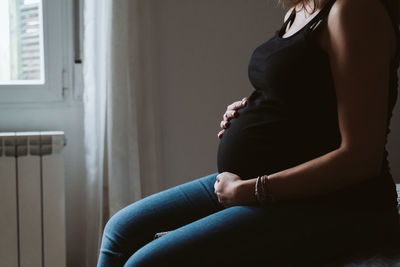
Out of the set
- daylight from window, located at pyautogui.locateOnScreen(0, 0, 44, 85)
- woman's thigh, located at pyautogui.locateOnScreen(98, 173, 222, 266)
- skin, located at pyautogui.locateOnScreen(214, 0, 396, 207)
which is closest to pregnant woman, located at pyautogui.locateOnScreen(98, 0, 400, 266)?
skin, located at pyautogui.locateOnScreen(214, 0, 396, 207)

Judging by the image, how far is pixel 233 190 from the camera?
987mm

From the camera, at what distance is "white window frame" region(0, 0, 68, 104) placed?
6.19ft

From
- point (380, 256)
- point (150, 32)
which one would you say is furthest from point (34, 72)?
point (380, 256)

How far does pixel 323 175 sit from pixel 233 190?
0.19 metres

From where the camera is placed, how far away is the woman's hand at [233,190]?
3.14 ft

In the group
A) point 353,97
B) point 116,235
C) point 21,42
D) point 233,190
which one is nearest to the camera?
point 353,97

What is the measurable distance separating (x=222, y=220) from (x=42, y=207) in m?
1.05

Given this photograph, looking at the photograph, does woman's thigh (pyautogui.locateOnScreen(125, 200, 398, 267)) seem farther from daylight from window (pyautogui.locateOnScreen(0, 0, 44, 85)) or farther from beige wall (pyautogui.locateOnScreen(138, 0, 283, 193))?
daylight from window (pyautogui.locateOnScreen(0, 0, 44, 85))

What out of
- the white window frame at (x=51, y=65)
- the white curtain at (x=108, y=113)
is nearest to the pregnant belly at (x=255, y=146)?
the white curtain at (x=108, y=113)

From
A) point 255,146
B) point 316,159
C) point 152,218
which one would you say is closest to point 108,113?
point 152,218

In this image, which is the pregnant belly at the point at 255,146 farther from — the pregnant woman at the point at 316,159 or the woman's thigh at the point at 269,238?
the woman's thigh at the point at 269,238

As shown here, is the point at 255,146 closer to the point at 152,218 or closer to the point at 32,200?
the point at 152,218

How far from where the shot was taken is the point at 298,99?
3.08 feet

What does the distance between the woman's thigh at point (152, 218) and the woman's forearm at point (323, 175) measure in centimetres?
21
